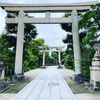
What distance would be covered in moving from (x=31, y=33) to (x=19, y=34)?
2.06 metres

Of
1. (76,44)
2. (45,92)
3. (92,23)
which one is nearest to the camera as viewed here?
(45,92)

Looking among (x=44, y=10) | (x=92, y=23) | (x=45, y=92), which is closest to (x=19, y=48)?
(x=44, y=10)

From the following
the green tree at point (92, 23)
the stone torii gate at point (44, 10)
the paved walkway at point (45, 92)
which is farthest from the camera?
the stone torii gate at point (44, 10)

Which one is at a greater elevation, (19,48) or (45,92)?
(19,48)

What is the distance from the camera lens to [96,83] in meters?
4.80

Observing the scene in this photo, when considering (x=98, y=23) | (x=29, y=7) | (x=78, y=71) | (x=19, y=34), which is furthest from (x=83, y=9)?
(x=19, y=34)

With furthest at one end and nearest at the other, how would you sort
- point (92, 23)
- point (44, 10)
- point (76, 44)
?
point (44, 10)
point (76, 44)
point (92, 23)

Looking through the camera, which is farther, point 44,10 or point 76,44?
point 44,10

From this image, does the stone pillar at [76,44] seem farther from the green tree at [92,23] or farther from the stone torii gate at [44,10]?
the green tree at [92,23]

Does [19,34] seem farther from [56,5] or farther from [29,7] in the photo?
[56,5]

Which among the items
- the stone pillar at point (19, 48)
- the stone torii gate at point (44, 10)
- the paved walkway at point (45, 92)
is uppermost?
the stone torii gate at point (44, 10)

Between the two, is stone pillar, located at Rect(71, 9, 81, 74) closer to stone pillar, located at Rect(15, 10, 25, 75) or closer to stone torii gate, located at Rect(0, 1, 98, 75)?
stone torii gate, located at Rect(0, 1, 98, 75)

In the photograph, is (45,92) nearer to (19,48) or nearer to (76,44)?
(19,48)

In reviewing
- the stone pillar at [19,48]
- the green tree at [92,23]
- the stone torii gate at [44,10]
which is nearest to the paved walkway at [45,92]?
the stone pillar at [19,48]
